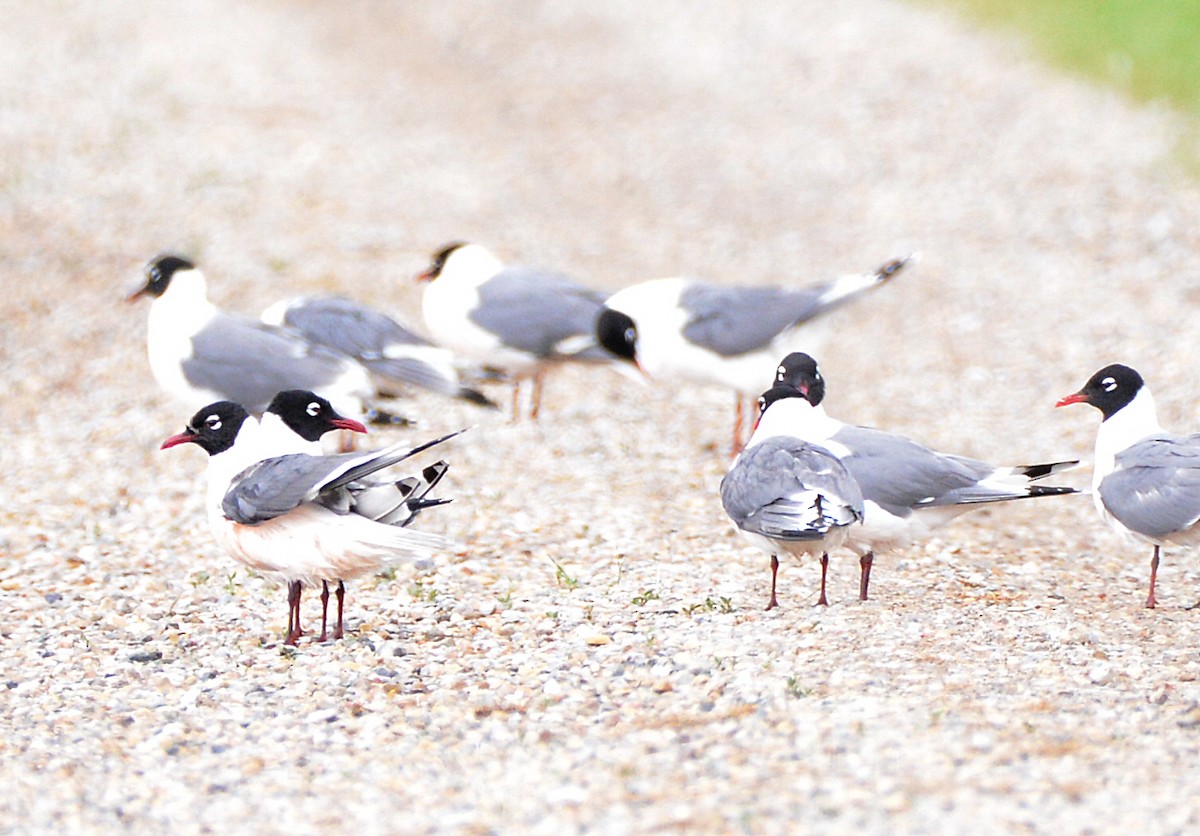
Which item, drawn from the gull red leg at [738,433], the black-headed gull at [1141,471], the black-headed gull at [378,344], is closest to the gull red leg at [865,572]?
the black-headed gull at [1141,471]

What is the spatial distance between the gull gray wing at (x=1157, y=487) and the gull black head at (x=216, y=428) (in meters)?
3.46

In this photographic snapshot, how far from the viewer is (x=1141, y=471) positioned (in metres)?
6.17

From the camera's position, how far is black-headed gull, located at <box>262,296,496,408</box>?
834cm

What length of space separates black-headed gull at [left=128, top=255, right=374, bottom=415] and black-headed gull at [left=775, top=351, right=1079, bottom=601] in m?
2.69

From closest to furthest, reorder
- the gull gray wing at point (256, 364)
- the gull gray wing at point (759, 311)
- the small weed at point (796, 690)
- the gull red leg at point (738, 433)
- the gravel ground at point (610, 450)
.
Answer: the gravel ground at point (610, 450), the small weed at point (796, 690), the gull gray wing at point (256, 364), the gull gray wing at point (759, 311), the gull red leg at point (738, 433)

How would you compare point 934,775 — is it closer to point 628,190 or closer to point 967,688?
point 967,688

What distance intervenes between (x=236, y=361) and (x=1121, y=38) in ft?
45.0

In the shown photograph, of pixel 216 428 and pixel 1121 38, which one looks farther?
pixel 1121 38

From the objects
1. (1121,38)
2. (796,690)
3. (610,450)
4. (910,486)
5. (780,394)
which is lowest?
(796,690)

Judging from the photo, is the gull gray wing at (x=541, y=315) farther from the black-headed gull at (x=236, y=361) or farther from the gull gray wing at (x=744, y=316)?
the black-headed gull at (x=236, y=361)

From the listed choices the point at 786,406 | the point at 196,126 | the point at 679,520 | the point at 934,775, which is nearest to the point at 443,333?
the point at 679,520

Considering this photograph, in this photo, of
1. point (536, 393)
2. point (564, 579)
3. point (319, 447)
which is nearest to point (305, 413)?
point (319, 447)

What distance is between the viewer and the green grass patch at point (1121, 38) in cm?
1667

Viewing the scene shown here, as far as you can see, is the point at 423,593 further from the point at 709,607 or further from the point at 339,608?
the point at 709,607
